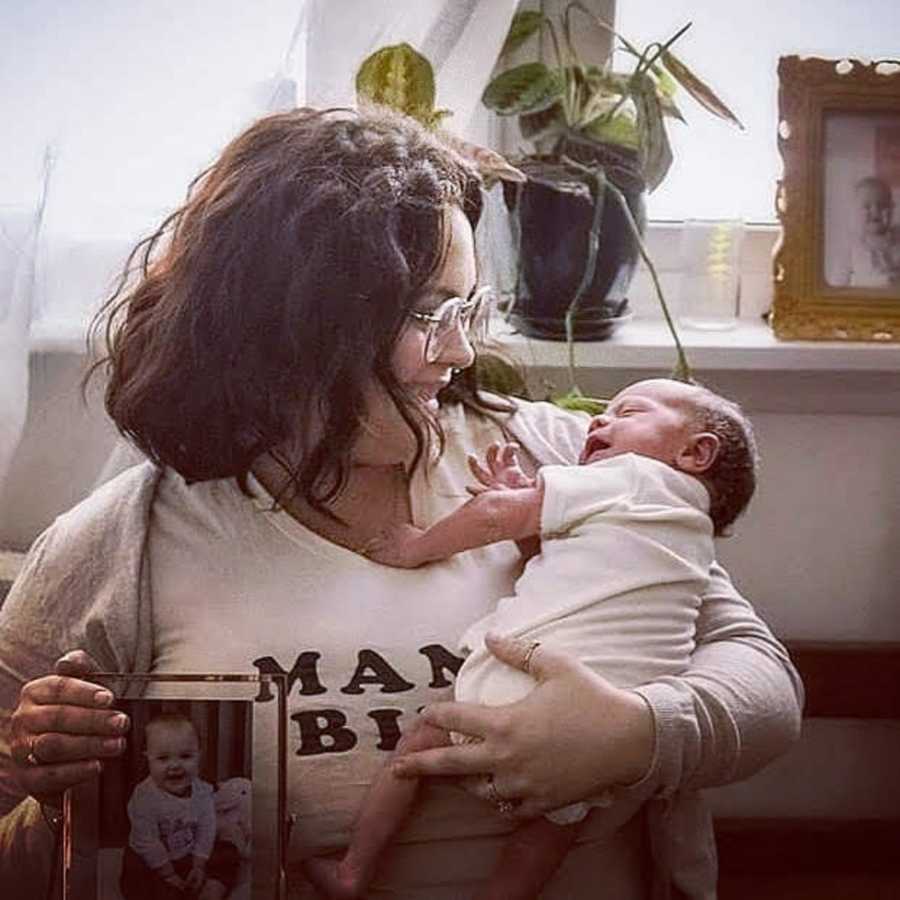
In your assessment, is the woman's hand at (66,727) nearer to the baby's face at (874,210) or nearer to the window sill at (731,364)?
the window sill at (731,364)

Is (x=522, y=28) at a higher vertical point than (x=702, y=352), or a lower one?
higher

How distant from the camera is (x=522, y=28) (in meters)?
0.99

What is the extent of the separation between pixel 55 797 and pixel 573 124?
0.48 meters

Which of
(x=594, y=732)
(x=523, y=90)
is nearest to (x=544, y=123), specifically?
(x=523, y=90)

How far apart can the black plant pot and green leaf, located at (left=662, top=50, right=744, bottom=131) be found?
63 millimetres

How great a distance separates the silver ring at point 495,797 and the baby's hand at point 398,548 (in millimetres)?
117

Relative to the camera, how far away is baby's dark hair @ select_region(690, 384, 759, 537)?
0.85m

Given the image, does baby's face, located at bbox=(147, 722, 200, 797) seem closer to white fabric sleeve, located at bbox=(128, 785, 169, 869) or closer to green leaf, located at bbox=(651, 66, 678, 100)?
white fabric sleeve, located at bbox=(128, 785, 169, 869)

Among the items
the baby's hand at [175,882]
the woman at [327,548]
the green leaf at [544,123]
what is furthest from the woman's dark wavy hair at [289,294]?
the baby's hand at [175,882]

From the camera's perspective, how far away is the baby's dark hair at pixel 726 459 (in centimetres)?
85

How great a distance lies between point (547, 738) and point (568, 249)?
0.99 ft

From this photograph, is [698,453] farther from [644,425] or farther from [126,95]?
[126,95]

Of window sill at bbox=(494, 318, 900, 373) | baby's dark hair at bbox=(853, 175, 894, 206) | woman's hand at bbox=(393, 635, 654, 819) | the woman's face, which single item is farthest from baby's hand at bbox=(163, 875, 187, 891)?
baby's dark hair at bbox=(853, 175, 894, 206)

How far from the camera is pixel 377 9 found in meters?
0.93
